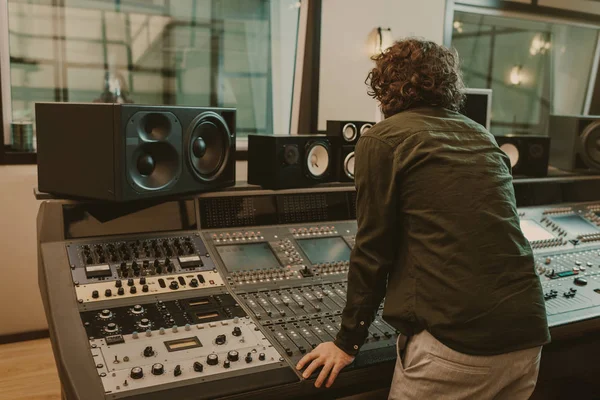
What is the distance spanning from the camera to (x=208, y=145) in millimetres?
2273

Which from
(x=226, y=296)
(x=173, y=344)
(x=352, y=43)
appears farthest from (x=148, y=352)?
(x=352, y=43)

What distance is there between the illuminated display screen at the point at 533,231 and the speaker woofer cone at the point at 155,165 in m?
1.72

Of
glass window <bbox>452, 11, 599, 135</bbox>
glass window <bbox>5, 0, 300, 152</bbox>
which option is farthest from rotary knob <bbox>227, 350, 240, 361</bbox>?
glass window <bbox>452, 11, 599, 135</bbox>

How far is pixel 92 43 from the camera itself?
3764 mm

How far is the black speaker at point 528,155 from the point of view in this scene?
10.3 feet

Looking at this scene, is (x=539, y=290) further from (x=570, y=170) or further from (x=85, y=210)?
(x=570, y=170)

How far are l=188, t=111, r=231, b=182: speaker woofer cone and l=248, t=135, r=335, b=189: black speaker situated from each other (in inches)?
7.6

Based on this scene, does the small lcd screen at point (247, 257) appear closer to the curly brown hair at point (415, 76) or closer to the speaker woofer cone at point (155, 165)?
the speaker woofer cone at point (155, 165)

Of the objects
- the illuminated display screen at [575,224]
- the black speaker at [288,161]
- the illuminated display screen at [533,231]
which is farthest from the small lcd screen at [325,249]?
the illuminated display screen at [575,224]

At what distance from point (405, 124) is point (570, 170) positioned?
2.41 meters

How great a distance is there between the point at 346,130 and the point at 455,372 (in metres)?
1.46

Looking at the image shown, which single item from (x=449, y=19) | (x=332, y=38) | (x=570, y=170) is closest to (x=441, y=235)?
(x=570, y=170)

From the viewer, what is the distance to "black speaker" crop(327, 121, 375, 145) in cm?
265

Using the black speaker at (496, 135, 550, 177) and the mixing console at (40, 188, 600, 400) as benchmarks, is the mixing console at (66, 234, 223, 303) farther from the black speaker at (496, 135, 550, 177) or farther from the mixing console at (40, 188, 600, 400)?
the black speaker at (496, 135, 550, 177)
